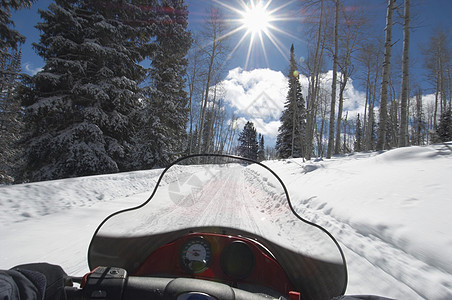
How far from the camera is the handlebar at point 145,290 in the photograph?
86 centimetres

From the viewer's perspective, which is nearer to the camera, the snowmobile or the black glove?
the black glove

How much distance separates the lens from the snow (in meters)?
1.98

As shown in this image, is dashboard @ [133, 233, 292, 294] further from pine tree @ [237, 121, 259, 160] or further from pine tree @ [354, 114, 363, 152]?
pine tree @ [237, 121, 259, 160]

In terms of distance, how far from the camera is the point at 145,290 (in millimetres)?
927

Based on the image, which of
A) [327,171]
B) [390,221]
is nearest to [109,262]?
[390,221]

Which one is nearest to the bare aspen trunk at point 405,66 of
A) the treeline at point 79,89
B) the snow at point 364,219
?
the snow at point 364,219

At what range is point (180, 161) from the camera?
4.58 feet

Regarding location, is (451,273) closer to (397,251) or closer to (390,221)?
(397,251)

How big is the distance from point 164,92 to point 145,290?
53.2ft

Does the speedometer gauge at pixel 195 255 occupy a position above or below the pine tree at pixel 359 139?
below

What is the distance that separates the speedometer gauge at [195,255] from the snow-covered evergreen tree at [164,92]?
14.0m

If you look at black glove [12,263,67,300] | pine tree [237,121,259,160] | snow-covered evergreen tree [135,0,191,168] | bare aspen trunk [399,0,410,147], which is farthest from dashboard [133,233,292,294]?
pine tree [237,121,259,160]

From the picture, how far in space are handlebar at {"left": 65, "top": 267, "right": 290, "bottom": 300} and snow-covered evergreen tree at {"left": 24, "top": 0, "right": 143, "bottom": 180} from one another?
8.98m

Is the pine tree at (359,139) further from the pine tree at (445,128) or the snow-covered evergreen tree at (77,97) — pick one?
the snow-covered evergreen tree at (77,97)
